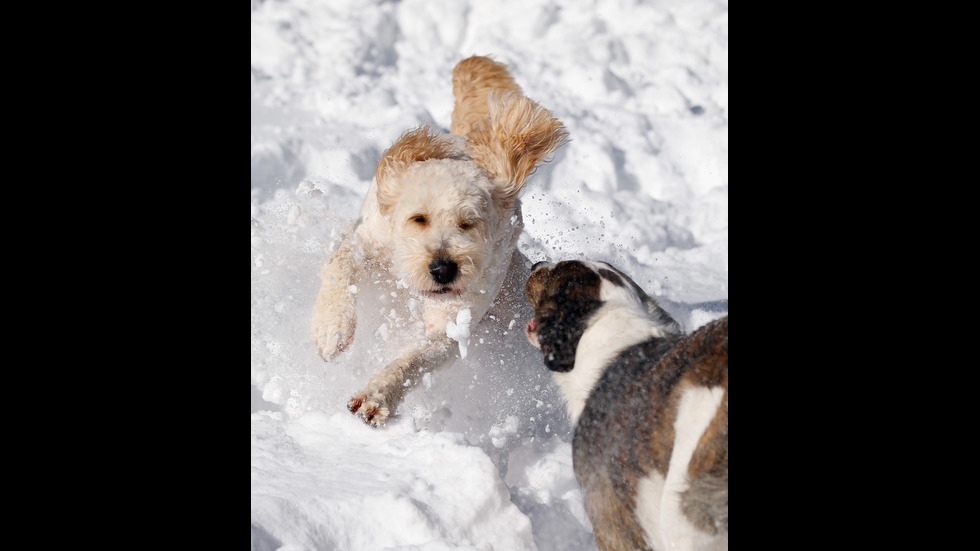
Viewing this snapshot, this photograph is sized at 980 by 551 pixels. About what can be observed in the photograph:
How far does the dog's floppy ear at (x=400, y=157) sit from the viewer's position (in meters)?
3.22

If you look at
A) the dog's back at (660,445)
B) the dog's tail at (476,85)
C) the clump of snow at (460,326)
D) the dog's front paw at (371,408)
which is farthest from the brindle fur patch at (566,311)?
the dog's tail at (476,85)

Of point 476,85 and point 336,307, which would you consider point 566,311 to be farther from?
point 476,85

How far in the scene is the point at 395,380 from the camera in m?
3.10

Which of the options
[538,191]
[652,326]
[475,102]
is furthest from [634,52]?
[652,326]

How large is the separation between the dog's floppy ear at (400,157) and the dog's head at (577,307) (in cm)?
99

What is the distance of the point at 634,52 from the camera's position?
6816 mm

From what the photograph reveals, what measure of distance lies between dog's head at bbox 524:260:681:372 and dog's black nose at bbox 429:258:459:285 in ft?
1.68

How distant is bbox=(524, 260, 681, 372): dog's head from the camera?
2.47 metres

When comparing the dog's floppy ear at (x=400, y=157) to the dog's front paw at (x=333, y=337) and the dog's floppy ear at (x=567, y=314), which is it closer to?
the dog's front paw at (x=333, y=337)

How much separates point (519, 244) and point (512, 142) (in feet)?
5.17

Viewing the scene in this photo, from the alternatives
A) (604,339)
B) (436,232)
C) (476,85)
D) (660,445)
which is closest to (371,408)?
(436,232)

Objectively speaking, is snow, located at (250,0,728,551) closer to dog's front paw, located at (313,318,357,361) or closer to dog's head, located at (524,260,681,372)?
dog's front paw, located at (313,318,357,361)

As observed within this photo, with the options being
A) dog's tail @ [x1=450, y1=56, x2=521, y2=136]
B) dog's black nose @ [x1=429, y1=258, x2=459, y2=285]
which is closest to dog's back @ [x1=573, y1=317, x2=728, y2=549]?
dog's black nose @ [x1=429, y1=258, x2=459, y2=285]

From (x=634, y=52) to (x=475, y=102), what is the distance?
10.6ft
